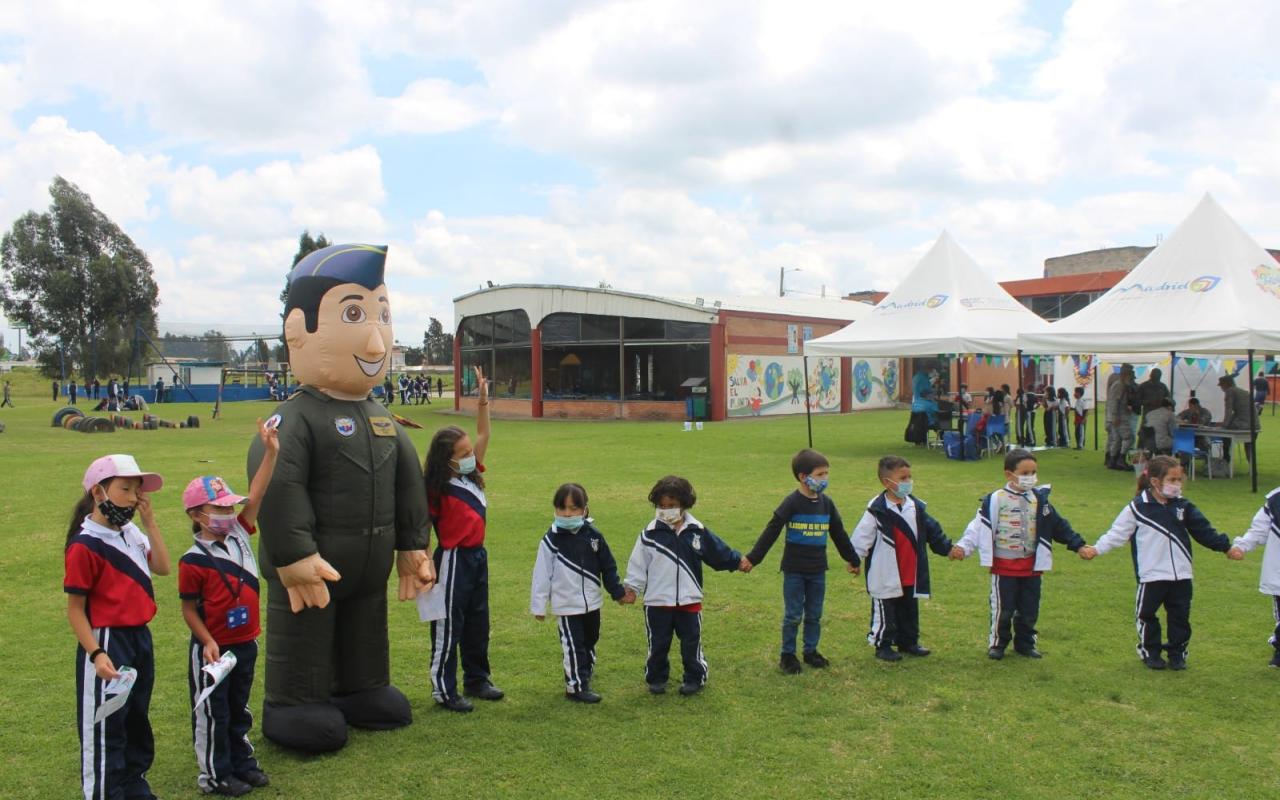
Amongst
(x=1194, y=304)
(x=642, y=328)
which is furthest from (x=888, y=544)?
(x=642, y=328)

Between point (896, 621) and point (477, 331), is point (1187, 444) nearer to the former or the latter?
point (896, 621)

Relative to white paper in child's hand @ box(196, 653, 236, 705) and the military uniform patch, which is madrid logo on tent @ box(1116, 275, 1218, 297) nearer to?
the military uniform patch

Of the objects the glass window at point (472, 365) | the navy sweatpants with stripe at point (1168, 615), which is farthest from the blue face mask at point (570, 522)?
the glass window at point (472, 365)

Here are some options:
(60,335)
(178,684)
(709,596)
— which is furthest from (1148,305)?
(60,335)

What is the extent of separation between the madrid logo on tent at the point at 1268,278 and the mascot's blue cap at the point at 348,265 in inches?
533

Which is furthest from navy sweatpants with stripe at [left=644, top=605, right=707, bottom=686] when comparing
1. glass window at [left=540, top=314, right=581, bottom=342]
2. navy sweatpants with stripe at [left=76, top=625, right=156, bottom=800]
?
glass window at [left=540, top=314, right=581, bottom=342]

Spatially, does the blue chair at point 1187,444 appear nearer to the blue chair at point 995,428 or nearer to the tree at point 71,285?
the blue chair at point 995,428

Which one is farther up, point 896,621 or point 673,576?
point 673,576

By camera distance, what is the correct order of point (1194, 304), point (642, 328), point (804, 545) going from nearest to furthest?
1. point (804, 545)
2. point (1194, 304)
3. point (642, 328)

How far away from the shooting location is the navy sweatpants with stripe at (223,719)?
3.95 m

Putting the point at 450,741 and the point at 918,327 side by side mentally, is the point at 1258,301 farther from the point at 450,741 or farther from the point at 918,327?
the point at 450,741

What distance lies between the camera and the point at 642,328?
2961 centimetres

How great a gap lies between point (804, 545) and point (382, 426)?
2.50 metres

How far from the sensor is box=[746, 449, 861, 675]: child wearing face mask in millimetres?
5410
